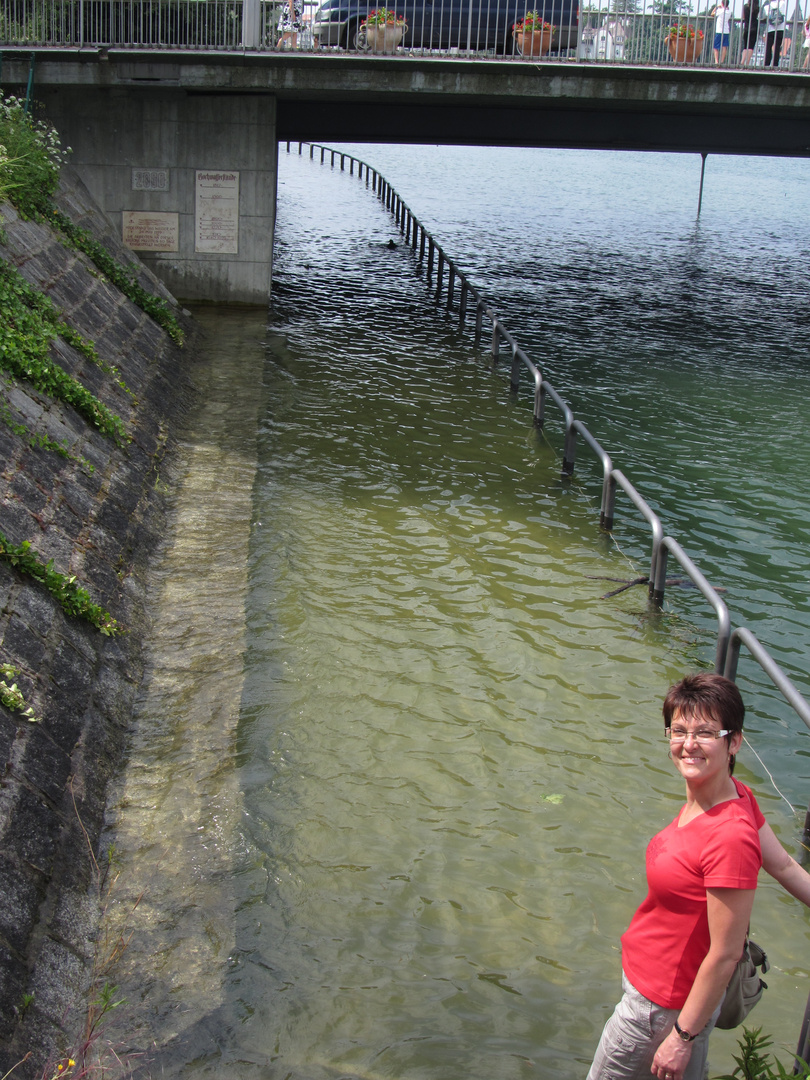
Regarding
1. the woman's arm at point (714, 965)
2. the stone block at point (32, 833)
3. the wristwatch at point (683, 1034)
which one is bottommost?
the stone block at point (32, 833)

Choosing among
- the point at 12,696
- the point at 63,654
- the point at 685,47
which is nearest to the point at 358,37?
the point at 685,47

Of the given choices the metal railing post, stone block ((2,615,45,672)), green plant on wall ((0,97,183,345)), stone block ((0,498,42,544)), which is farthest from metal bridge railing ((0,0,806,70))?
stone block ((2,615,45,672))

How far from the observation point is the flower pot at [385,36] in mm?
17102

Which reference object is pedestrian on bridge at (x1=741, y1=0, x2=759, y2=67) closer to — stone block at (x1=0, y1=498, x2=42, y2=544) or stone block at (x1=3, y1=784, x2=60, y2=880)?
stone block at (x1=0, y1=498, x2=42, y2=544)

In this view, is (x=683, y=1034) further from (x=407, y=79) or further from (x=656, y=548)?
(x=407, y=79)

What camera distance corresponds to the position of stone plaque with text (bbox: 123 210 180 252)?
19.4 m

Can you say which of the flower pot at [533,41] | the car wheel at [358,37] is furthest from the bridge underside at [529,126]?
the flower pot at [533,41]

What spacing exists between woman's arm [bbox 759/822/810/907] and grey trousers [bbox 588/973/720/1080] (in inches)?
18.7

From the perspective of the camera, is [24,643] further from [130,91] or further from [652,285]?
[652,285]

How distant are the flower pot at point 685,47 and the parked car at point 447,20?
1.65 m

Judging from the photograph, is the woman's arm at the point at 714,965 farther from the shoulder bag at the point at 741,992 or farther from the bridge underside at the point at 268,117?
the bridge underside at the point at 268,117

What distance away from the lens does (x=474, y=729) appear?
23.4 ft

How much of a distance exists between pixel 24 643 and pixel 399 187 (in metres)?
41.0

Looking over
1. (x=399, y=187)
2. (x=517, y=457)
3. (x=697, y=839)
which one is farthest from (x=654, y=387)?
(x=399, y=187)
